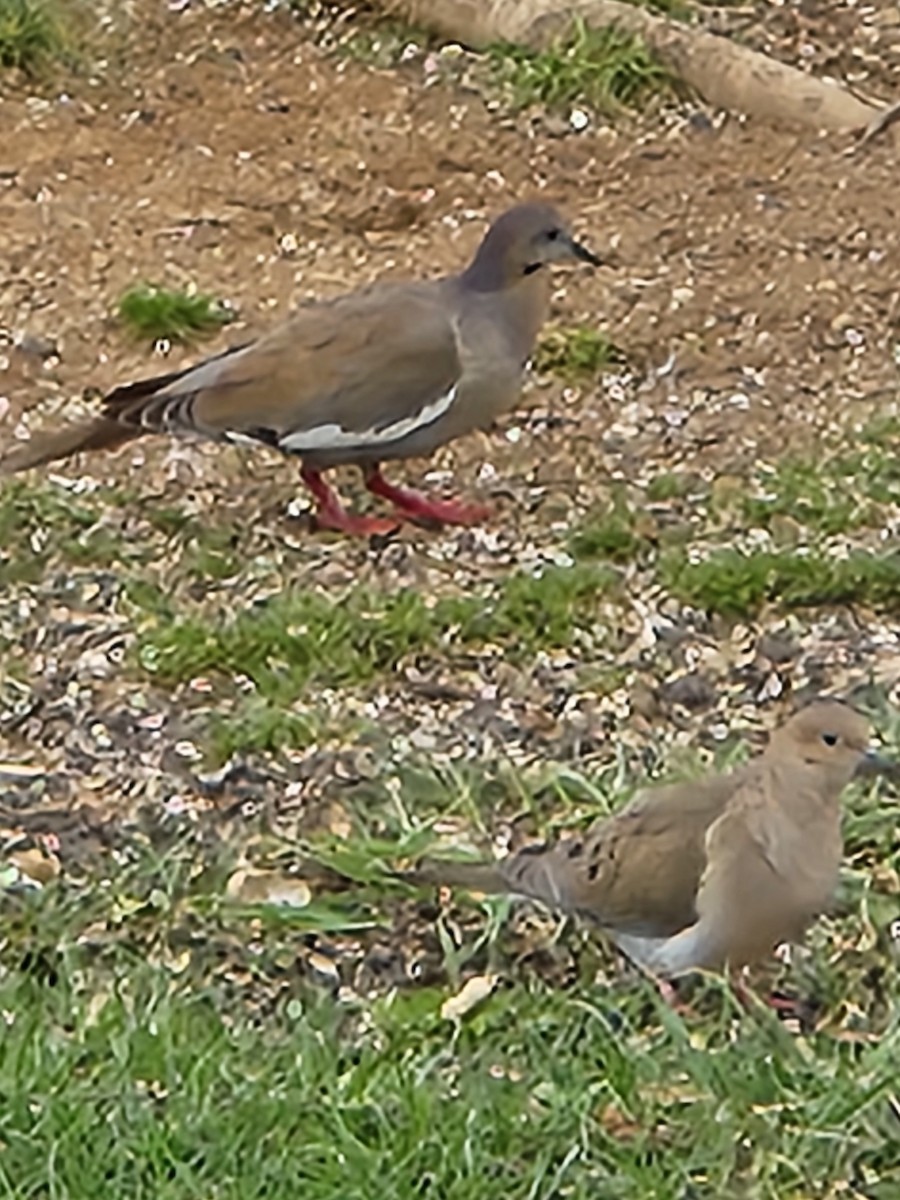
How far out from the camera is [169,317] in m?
6.75

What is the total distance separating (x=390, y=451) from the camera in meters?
5.74

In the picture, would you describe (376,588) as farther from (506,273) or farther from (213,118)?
(213,118)

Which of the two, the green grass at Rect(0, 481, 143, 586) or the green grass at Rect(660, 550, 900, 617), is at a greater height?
the green grass at Rect(660, 550, 900, 617)

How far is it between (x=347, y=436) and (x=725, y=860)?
6.32ft

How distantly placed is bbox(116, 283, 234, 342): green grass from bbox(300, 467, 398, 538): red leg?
3.15ft

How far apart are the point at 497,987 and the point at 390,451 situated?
1.76 metres

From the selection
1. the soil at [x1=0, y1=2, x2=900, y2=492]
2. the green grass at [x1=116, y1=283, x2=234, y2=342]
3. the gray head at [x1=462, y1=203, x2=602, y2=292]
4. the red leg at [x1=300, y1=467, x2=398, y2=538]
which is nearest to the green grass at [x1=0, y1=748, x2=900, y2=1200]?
the red leg at [x1=300, y1=467, x2=398, y2=538]

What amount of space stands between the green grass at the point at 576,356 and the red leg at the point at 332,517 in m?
0.88

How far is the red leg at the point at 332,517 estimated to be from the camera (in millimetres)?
5840

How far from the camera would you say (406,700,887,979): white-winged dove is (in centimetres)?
395

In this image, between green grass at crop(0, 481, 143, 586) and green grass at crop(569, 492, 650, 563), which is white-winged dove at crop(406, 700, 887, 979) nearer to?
green grass at crop(569, 492, 650, 563)

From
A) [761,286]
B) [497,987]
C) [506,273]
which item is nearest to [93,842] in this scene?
[497,987]

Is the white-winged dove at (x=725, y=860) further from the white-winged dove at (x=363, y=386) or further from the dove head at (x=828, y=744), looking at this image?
the white-winged dove at (x=363, y=386)

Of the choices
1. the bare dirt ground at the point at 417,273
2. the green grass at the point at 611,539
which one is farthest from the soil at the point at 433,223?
the green grass at the point at 611,539
